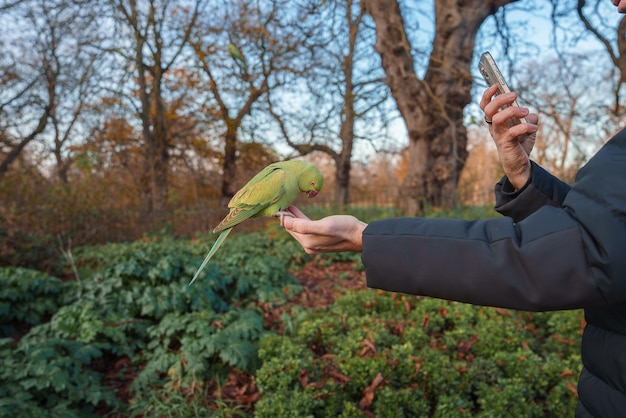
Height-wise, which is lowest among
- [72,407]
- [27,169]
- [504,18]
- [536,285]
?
[72,407]

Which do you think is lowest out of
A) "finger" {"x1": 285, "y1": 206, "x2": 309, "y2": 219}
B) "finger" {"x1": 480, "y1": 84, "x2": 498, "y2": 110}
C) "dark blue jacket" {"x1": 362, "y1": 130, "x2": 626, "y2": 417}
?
"dark blue jacket" {"x1": 362, "y1": 130, "x2": 626, "y2": 417}

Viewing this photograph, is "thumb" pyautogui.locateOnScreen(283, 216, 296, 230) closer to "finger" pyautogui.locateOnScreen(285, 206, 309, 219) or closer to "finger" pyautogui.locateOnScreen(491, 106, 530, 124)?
"finger" pyautogui.locateOnScreen(285, 206, 309, 219)

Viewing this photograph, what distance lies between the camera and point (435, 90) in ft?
27.3

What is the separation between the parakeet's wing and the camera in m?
1.36

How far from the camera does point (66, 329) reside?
4020 millimetres

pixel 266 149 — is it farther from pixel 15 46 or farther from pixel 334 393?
pixel 334 393

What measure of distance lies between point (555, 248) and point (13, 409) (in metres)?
3.53

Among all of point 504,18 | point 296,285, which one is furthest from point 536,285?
point 504,18

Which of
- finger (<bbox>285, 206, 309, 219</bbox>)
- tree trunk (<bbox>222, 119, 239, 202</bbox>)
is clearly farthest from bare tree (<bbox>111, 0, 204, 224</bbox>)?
finger (<bbox>285, 206, 309, 219</bbox>)

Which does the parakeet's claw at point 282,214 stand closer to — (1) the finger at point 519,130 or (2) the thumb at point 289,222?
(2) the thumb at point 289,222

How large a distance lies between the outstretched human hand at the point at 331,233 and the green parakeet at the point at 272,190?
0.33 feet

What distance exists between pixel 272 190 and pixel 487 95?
80 cm

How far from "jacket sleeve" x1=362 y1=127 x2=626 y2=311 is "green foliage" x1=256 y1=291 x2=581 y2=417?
2.15 meters

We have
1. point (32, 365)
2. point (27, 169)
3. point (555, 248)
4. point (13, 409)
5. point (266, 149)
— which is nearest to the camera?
point (555, 248)
